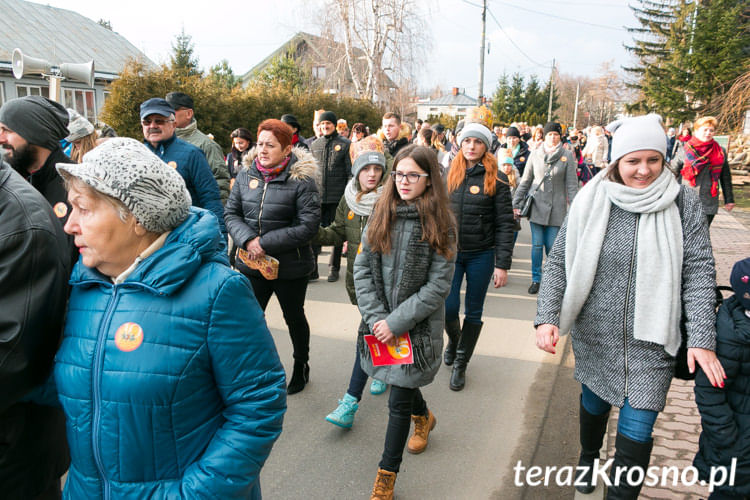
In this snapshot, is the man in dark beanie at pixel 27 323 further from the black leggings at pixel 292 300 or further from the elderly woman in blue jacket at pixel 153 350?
the black leggings at pixel 292 300

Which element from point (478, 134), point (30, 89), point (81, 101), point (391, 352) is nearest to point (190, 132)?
point (478, 134)

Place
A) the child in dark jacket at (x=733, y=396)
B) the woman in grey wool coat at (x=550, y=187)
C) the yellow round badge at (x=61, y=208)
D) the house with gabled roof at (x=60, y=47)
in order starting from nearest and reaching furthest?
the child in dark jacket at (x=733, y=396) → the yellow round badge at (x=61, y=208) → the woman in grey wool coat at (x=550, y=187) → the house with gabled roof at (x=60, y=47)

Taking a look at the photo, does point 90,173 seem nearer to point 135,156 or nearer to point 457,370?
point 135,156

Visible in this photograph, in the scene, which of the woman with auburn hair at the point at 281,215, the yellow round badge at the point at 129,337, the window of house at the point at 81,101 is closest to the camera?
the yellow round badge at the point at 129,337

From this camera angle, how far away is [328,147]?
25.8ft

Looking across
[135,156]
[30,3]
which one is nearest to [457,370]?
[135,156]

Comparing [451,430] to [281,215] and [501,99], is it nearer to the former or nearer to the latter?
[281,215]

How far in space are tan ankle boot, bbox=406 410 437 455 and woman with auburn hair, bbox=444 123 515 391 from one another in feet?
2.79

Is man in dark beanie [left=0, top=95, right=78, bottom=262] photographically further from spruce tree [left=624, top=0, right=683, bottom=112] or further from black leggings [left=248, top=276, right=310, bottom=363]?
spruce tree [left=624, top=0, right=683, bottom=112]

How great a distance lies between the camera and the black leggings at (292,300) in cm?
416

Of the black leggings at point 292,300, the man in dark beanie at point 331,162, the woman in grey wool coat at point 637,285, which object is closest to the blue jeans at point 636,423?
the woman in grey wool coat at point 637,285

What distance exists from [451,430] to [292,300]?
1477 millimetres

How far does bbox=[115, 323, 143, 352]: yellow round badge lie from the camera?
153 cm

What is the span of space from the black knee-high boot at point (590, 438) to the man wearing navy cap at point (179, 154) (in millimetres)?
2998
